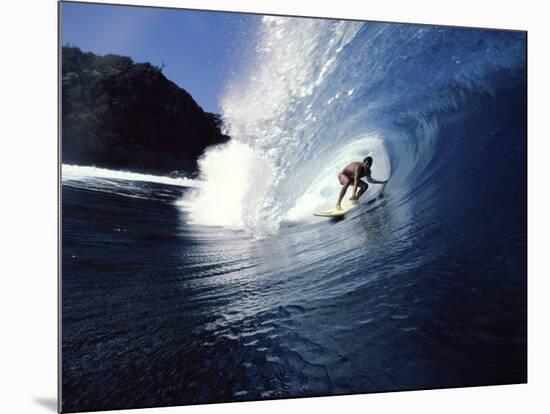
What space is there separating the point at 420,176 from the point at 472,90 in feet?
2.04

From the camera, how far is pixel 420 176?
4520 mm

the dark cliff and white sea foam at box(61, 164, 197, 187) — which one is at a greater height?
the dark cliff

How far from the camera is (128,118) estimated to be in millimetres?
3994

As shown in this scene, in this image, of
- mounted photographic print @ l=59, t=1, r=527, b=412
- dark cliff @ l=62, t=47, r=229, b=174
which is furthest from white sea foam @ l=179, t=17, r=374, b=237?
dark cliff @ l=62, t=47, r=229, b=174

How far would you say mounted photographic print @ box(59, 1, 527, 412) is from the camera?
3.88 m

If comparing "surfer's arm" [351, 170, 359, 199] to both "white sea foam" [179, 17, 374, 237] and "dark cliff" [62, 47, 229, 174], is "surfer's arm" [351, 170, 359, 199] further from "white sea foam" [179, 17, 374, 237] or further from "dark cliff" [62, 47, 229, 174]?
"dark cliff" [62, 47, 229, 174]

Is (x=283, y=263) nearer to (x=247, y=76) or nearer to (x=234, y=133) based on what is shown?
(x=234, y=133)

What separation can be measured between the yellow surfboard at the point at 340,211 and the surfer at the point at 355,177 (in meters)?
0.02

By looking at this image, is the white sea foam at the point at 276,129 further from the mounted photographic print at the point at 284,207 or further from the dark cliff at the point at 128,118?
the dark cliff at the point at 128,118

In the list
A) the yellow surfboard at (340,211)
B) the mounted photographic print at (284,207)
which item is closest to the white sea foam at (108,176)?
the mounted photographic print at (284,207)

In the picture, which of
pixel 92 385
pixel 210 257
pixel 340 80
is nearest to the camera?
pixel 92 385

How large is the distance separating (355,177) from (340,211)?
0.22m

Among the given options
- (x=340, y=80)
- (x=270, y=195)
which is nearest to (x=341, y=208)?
(x=270, y=195)

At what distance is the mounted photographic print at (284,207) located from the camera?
388 cm
